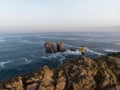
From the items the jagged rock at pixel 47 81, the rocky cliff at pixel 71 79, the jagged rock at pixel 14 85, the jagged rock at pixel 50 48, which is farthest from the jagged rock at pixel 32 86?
the jagged rock at pixel 50 48

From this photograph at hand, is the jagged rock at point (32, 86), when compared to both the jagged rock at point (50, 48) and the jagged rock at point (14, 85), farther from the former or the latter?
the jagged rock at point (50, 48)

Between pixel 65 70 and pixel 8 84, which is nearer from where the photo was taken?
pixel 8 84

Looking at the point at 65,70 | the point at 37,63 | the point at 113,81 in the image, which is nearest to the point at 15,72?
the point at 37,63

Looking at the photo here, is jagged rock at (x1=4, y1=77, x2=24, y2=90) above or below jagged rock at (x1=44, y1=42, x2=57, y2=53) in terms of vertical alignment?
above

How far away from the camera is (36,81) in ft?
88.3

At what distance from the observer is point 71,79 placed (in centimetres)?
2772

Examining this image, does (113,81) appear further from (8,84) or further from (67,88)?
(8,84)

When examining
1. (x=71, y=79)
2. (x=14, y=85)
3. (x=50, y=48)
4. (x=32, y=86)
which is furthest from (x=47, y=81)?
(x=50, y=48)

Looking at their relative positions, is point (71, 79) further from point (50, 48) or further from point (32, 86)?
point (50, 48)

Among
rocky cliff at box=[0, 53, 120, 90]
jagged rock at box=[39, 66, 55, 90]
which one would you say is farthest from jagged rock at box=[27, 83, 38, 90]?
jagged rock at box=[39, 66, 55, 90]

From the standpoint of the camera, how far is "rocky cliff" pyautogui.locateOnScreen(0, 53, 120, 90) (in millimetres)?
26328

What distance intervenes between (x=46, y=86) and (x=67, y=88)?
122 inches

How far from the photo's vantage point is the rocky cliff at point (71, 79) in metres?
26.3

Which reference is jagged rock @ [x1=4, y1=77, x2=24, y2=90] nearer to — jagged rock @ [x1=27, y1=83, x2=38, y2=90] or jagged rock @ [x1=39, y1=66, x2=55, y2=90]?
jagged rock @ [x1=27, y1=83, x2=38, y2=90]
